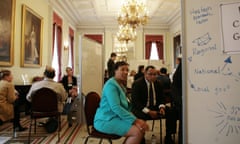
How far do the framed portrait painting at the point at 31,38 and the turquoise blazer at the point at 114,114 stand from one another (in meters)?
4.25

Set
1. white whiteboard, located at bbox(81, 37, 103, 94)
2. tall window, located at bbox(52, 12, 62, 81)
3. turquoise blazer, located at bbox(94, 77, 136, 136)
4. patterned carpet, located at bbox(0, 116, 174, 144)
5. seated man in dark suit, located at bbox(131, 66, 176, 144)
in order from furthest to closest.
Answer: tall window, located at bbox(52, 12, 62, 81) → white whiteboard, located at bbox(81, 37, 103, 94) → patterned carpet, located at bbox(0, 116, 174, 144) → seated man in dark suit, located at bbox(131, 66, 176, 144) → turquoise blazer, located at bbox(94, 77, 136, 136)

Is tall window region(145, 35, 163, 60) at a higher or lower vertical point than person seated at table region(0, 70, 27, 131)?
higher

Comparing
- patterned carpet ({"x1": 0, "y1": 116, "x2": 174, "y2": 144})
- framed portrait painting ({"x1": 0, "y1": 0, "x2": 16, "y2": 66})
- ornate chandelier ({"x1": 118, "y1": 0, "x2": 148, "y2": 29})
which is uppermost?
ornate chandelier ({"x1": 118, "y1": 0, "x2": 148, "y2": 29})

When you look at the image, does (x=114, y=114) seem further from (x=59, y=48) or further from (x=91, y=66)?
(x=59, y=48)

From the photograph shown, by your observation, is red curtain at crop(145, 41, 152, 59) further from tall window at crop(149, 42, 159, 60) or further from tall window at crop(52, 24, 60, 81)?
tall window at crop(52, 24, 60, 81)

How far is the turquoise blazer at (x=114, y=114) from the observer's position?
2.47 meters

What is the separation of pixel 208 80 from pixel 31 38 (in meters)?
5.94

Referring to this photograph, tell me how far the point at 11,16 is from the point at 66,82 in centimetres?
197

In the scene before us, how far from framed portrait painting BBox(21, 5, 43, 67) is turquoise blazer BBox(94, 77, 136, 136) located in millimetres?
4246

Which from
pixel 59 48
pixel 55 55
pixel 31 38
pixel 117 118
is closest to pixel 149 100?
pixel 117 118

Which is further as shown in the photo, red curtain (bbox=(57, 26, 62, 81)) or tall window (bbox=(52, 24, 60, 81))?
red curtain (bbox=(57, 26, 62, 81))

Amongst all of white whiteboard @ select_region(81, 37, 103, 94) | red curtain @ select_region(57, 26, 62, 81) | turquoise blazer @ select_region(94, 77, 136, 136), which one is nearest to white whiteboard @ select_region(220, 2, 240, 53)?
turquoise blazer @ select_region(94, 77, 136, 136)

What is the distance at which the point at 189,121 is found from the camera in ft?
5.74

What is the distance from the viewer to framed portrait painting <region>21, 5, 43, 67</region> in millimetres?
6191
